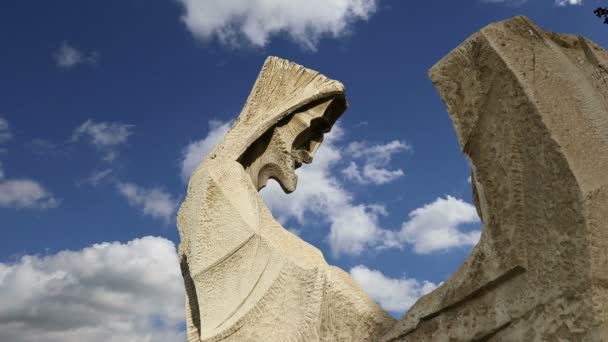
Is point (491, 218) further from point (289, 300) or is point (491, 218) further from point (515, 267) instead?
point (289, 300)

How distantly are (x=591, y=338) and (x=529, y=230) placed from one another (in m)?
0.51

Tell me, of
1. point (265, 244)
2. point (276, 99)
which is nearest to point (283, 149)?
point (276, 99)

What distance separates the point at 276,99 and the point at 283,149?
444 mm

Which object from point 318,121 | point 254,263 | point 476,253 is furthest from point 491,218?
point 318,121

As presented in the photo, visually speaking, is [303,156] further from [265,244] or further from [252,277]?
[252,277]

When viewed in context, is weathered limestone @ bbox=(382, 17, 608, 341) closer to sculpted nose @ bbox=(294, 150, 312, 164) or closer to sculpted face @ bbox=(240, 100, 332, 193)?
sculpted face @ bbox=(240, 100, 332, 193)

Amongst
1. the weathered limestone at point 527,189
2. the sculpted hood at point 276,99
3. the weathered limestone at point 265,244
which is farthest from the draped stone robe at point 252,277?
the weathered limestone at point 527,189

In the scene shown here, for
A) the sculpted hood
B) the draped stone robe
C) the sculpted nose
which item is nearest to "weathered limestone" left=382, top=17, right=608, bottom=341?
the draped stone robe

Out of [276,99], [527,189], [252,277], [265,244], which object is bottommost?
[527,189]

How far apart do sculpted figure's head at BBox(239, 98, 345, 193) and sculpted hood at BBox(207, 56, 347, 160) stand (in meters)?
0.05

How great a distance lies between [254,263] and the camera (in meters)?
4.67

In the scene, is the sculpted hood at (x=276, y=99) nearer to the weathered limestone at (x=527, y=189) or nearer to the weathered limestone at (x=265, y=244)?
the weathered limestone at (x=265, y=244)

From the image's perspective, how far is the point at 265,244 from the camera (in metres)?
4.66

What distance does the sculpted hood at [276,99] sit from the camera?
555 cm
